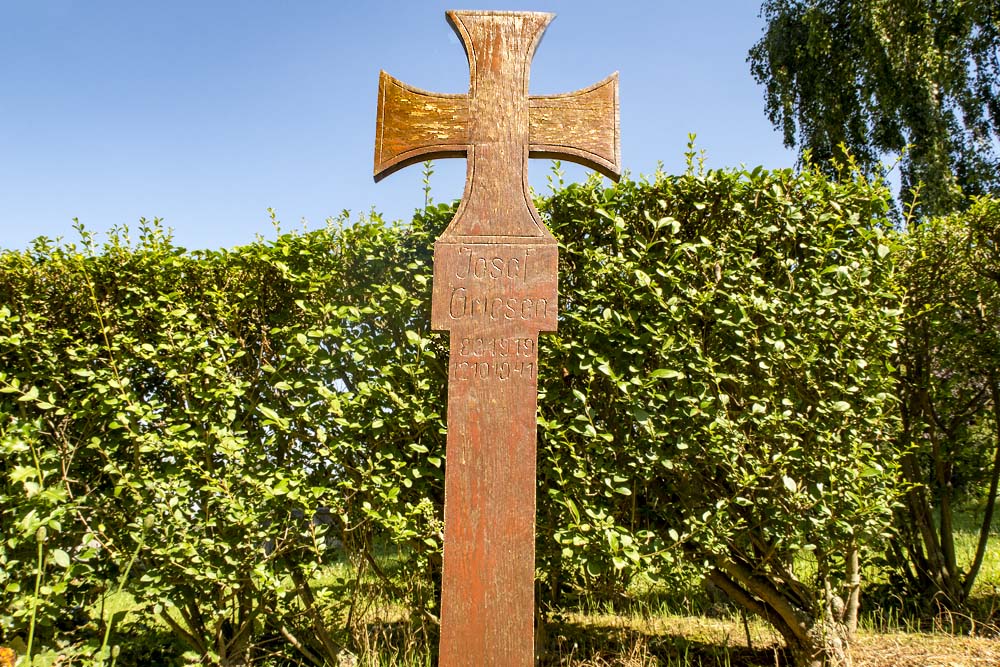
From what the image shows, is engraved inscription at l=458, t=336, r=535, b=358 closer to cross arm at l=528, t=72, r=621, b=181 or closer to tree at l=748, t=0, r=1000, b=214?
cross arm at l=528, t=72, r=621, b=181

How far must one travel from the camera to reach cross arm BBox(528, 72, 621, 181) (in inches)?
115

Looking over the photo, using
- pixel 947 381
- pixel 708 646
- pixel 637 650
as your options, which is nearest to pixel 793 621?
pixel 708 646

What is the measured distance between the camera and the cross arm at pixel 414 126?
2922 mm

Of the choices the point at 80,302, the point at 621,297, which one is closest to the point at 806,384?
the point at 621,297

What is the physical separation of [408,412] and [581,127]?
5.20 feet

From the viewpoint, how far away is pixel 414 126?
2.97m

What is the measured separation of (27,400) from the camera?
11.5 feet

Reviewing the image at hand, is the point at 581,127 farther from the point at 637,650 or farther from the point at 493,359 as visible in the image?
the point at 637,650

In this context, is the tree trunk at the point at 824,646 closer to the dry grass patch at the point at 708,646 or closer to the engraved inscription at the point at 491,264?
the dry grass patch at the point at 708,646

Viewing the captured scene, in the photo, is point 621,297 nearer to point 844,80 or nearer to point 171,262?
A: point 171,262

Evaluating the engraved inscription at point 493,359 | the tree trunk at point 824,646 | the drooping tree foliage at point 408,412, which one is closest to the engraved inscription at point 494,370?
the engraved inscription at point 493,359

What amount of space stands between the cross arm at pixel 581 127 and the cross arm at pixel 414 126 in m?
0.30

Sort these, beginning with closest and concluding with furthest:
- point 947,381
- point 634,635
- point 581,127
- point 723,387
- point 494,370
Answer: point 494,370 < point 581,127 < point 723,387 < point 634,635 < point 947,381

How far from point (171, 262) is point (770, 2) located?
1451 centimetres
